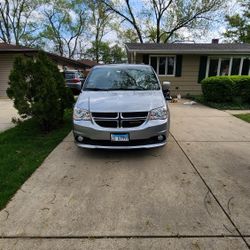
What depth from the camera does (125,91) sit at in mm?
4863

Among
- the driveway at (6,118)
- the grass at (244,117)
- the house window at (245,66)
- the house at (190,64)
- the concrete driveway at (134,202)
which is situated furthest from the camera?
the house window at (245,66)

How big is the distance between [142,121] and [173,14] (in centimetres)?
2665

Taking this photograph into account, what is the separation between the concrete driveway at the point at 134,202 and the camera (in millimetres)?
2363

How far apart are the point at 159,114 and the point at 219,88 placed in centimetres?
714

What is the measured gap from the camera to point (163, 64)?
14.6 meters

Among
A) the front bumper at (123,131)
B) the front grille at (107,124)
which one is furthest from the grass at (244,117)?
the front grille at (107,124)

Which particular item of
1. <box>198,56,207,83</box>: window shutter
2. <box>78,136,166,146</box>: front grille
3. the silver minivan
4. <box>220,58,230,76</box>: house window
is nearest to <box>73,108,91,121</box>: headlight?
the silver minivan

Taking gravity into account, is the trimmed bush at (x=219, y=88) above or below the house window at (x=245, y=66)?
below

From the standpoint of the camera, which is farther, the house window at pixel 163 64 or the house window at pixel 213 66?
the house window at pixel 213 66

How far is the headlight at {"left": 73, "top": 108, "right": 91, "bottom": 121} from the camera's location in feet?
13.7

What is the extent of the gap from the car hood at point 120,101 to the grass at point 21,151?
4.32ft

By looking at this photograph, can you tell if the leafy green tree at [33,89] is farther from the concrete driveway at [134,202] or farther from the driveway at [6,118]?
the driveway at [6,118]

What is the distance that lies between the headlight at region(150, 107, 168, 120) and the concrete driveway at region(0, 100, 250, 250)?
763 mm

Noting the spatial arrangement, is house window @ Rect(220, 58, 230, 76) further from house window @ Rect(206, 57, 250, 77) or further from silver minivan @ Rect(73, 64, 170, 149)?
silver minivan @ Rect(73, 64, 170, 149)
